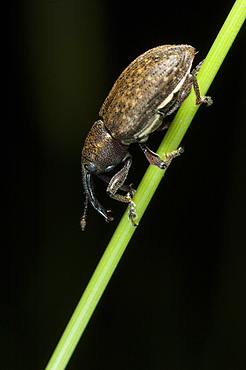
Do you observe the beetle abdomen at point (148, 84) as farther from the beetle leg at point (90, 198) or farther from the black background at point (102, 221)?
the black background at point (102, 221)

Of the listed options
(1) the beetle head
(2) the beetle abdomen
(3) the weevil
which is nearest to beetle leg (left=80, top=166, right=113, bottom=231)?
(1) the beetle head

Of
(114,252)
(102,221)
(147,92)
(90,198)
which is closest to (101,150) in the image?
(90,198)

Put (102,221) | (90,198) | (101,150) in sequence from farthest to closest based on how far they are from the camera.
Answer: (102,221) < (90,198) < (101,150)

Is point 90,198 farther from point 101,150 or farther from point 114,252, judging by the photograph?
point 114,252

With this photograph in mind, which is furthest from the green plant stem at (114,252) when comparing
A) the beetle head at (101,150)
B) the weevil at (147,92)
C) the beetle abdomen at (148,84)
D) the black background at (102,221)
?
the black background at (102,221)

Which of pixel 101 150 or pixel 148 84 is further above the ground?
pixel 148 84

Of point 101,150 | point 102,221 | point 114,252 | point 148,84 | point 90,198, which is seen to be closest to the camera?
point 114,252

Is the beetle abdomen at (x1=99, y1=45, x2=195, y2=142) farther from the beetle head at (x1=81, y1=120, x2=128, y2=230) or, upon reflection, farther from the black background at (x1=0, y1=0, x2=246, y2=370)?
Result: the black background at (x1=0, y1=0, x2=246, y2=370)
